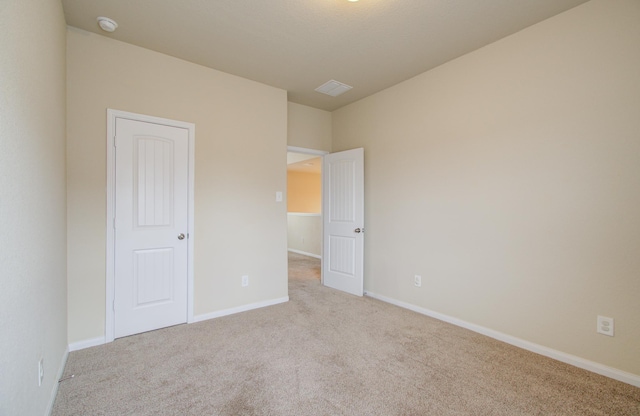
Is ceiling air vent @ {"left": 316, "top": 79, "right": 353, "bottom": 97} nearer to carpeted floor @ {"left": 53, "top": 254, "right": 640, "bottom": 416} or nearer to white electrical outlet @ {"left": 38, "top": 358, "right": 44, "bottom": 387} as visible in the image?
carpeted floor @ {"left": 53, "top": 254, "right": 640, "bottom": 416}

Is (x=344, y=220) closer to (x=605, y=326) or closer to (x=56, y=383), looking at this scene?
(x=605, y=326)

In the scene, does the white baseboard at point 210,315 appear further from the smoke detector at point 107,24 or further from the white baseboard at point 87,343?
the smoke detector at point 107,24

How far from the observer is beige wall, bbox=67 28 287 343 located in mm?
2424

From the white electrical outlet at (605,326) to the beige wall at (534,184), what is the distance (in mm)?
41

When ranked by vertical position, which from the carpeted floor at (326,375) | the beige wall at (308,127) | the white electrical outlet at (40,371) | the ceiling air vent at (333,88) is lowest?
the carpeted floor at (326,375)

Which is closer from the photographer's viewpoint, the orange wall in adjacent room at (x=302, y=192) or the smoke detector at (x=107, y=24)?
the smoke detector at (x=107, y=24)

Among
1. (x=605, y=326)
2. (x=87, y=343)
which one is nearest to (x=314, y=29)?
(x=605, y=326)

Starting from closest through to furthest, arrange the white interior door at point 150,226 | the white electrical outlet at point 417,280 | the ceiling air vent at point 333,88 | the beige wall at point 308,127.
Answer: the white interior door at point 150,226, the white electrical outlet at point 417,280, the ceiling air vent at point 333,88, the beige wall at point 308,127

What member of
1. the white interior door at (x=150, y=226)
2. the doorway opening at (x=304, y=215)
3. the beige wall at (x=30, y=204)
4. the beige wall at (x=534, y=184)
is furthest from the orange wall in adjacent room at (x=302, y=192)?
the beige wall at (x=30, y=204)

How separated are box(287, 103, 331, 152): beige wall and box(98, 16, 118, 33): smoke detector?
2.16 meters

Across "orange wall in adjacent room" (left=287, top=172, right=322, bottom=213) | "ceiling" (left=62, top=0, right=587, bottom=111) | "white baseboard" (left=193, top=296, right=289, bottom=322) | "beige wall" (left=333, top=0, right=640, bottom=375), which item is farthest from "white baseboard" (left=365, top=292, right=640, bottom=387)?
"orange wall in adjacent room" (left=287, top=172, right=322, bottom=213)

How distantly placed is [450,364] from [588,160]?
1.86 meters

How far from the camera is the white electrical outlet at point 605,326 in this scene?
2.02m

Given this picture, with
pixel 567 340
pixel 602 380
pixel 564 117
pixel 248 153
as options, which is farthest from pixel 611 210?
pixel 248 153
